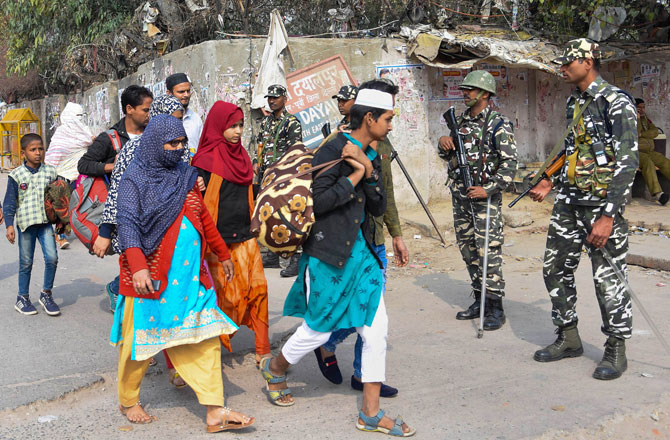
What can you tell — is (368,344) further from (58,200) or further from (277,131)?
(277,131)

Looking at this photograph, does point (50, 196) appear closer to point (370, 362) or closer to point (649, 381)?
point (370, 362)

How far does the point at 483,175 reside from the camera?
5.46 meters

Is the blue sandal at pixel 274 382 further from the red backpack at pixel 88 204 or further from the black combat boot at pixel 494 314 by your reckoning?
the black combat boot at pixel 494 314

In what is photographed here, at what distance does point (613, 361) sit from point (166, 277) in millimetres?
2881

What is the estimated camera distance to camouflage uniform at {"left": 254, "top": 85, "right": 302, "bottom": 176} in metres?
7.22

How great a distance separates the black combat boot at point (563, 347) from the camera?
4652mm

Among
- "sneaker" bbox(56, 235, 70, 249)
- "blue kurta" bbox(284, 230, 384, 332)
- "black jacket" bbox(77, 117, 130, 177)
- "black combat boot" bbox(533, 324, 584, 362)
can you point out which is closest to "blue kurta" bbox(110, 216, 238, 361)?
"blue kurta" bbox(284, 230, 384, 332)

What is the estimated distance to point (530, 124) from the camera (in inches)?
471

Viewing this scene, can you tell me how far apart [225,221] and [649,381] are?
2.94 meters

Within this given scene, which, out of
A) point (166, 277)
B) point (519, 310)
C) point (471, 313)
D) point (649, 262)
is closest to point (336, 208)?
point (166, 277)

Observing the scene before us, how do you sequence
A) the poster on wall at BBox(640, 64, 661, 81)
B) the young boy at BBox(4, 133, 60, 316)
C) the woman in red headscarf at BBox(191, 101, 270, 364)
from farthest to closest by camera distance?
the poster on wall at BBox(640, 64, 661, 81), the young boy at BBox(4, 133, 60, 316), the woman in red headscarf at BBox(191, 101, 270, 364)

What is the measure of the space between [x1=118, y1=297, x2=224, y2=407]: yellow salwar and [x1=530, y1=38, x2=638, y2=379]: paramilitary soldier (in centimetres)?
242

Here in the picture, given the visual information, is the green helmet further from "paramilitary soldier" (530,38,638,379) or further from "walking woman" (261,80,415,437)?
"walking woman" (261,80,415,437)

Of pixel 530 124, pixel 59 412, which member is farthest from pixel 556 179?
pixel 530 124
